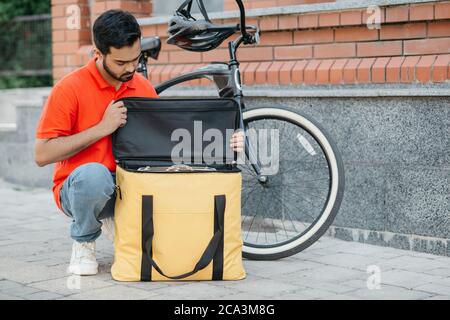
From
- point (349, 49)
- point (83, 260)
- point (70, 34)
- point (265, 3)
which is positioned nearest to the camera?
point (83, 260)

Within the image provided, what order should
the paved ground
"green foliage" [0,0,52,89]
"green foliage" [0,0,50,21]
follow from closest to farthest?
1. the paved ground
2. "green foliage" [0,0,52,89]
3. "green foliage" [0,0,50,21]

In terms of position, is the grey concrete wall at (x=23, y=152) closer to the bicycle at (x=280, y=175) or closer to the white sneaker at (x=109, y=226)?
the bicycle at (x=280, y=175)

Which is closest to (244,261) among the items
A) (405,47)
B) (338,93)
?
(338,93)

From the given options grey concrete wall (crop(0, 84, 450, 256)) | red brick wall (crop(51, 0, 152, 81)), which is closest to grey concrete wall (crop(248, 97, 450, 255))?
grey concrete wall (crop(0, 84, 450, 256))

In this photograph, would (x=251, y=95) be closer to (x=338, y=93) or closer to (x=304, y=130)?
(x=338, y=93)

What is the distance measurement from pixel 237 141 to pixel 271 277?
71cm

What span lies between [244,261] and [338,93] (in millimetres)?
1339

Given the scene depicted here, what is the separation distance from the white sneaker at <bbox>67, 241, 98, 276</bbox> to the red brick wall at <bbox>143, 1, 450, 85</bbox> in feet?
6.61

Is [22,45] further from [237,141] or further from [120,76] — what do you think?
[237,141]

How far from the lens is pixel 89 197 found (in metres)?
4.12

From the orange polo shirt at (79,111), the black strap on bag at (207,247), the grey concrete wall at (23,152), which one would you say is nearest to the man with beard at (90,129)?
the orange polo shirt at (79,111)

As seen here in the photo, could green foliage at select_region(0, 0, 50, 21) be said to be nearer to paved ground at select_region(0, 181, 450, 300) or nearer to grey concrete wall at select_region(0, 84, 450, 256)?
paved ground at select_region(0, 181, 450, 300)

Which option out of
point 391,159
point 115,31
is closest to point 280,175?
point 391,159

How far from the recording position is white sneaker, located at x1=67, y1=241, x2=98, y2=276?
14.1 feet
